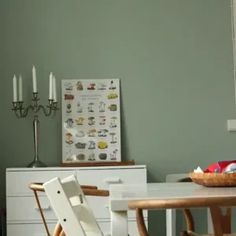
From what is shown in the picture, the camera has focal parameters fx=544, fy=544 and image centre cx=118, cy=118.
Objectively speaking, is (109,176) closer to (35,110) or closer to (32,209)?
(32,209)

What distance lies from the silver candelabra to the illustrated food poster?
0.39ft

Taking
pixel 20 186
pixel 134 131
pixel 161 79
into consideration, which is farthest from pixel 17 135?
pixel 161 79

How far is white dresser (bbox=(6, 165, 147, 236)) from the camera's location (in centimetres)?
343

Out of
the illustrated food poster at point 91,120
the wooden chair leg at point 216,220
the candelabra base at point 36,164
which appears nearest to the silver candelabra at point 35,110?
the candelabra base at point 36,164

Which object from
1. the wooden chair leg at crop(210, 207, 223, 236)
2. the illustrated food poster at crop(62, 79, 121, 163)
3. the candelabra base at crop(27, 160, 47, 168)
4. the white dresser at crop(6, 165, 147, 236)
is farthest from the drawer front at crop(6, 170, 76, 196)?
the wooden chair leg at crop(210, 207, 223, 236)

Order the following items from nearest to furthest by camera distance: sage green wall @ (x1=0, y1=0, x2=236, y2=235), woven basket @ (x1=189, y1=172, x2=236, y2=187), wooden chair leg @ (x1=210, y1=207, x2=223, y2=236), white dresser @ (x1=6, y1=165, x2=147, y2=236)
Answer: wooden chair leg @ (x1=210, y1=207, x2=223, y2=236) < woven basket @ (x1=189, y1=172, x2=236, y2=187) < white dresser @ (x1=6, y1=165, x2=147, y2=236) < sage green wall @ (x1=0, y1=0, x2=236, y2=235)

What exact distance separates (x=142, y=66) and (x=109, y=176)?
95cm

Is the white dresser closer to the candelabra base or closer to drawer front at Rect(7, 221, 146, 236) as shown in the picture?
drawer front at Rect(7, 221, 146, 236)

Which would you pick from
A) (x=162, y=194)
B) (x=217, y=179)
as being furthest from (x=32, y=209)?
(x=162, y=194)

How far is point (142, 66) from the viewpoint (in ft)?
13.2

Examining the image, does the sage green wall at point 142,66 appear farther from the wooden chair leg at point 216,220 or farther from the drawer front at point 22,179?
the wooden chair leg at point 216,220

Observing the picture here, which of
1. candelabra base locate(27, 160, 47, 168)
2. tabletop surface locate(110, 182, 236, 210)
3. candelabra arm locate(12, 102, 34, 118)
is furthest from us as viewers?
candelabra arm locate(12, 102, 34, 118)

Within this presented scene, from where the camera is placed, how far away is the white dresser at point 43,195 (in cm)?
343

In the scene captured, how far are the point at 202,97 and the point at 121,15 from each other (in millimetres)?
858
